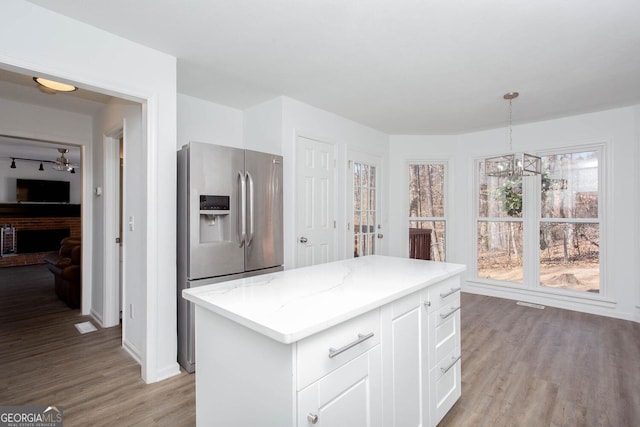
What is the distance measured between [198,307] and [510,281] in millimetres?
4682

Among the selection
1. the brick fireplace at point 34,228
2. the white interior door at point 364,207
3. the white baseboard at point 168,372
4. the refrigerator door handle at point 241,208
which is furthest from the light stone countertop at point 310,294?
the brick fireplace at point 34,228

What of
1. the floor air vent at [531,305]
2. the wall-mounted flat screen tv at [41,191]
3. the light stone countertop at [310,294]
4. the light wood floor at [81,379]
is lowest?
the floor air vent at [531,305]

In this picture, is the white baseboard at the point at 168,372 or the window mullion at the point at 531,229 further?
the window mullion at the point at 531,229

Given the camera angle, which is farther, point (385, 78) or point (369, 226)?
point (369, 226)

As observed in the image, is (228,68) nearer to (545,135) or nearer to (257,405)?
(257,405)

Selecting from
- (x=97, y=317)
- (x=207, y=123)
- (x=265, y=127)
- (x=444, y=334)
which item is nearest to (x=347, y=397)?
(x=444, y=334)

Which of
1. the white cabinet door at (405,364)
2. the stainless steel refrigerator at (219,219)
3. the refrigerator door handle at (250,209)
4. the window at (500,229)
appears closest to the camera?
the white cabinet door at (405,364)

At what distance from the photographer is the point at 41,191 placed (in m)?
7.54

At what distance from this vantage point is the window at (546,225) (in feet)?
13.4

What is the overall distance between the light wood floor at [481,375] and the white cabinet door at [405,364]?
1.61 feet

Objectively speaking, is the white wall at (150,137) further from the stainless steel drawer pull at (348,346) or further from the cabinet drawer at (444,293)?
the cabinet drawer at (444,293)

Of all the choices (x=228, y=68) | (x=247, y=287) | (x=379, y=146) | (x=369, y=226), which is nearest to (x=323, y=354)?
(x=247, y=287)

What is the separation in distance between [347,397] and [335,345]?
0.72 feet

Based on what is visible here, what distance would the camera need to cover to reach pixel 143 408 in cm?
203
